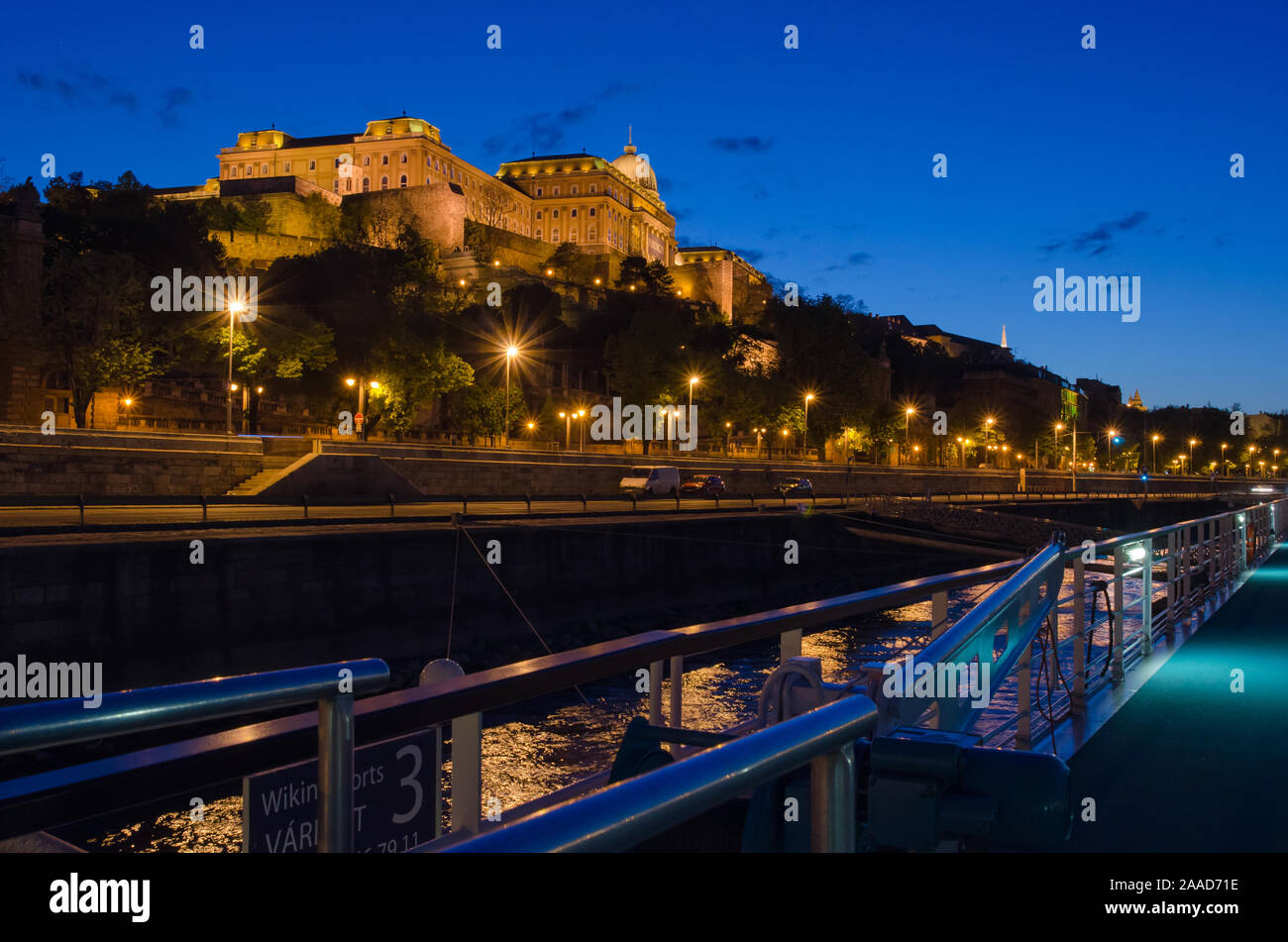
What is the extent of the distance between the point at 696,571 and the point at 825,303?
60621mm

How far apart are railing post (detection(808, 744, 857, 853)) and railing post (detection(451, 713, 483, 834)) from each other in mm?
1865

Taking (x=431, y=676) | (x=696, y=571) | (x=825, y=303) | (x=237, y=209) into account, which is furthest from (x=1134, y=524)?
(x=431, y=676)

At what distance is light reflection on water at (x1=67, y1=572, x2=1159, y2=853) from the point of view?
1407cm

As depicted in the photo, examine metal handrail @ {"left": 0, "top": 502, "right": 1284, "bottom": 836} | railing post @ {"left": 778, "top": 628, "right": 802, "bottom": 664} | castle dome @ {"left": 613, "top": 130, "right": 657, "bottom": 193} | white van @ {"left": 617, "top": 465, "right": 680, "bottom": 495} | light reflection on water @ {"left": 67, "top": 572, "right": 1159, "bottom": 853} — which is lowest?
light reflection on water @ {"left": 67, "top": 572, "right": 1159, "bottom": 853}

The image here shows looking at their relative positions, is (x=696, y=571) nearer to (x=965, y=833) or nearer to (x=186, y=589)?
(x=186, y=589)

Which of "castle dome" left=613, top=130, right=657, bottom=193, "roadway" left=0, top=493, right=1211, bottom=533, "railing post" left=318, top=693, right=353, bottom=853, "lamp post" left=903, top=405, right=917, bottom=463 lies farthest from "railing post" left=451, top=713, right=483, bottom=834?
"castle dome" left=613, top=130, right=657, bottom=193

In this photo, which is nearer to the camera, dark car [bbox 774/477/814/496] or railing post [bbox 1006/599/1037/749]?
railing post [bbox 1006/599/1037/749]

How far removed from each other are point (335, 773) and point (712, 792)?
1.33 m

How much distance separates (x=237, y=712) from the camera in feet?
7.95

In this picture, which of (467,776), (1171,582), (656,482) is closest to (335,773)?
(467,776)

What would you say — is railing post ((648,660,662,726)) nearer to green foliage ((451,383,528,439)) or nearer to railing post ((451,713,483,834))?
railing post ((451,713,483,834))

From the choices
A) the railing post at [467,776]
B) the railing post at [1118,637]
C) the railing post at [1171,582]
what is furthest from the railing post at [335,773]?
the railing post at [1171,582]

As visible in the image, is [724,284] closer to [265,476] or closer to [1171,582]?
[265,476]

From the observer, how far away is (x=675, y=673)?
459cm
